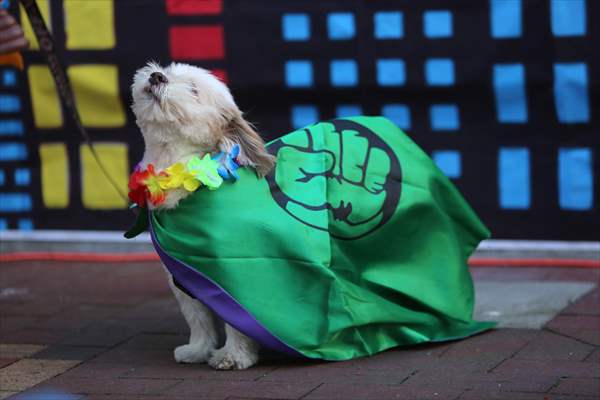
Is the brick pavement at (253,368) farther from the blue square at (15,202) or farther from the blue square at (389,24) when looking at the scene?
the blue square at (389,24)

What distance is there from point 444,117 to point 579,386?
292 cm

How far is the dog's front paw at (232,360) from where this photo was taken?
4879 millimetres

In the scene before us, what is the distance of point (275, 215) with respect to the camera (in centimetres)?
487

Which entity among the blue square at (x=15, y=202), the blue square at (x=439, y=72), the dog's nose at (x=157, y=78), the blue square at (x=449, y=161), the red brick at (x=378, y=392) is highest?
the dog's nose at (x=157, y=78)

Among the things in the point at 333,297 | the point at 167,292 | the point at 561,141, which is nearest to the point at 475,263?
the point at 561,141

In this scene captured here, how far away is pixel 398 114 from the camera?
712 centimetres

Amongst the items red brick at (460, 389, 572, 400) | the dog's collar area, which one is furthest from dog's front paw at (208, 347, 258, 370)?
red brick at (460, 389, 572, 400)

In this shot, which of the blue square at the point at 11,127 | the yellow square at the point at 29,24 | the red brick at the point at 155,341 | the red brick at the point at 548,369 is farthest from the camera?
the blue square at the point at 11,127

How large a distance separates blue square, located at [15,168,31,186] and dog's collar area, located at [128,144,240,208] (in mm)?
3065

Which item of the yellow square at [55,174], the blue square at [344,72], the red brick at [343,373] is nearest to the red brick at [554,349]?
the red brick at [343,373]

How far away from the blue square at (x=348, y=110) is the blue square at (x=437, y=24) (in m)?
0.64

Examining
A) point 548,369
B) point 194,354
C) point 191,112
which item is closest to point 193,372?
point 194,354

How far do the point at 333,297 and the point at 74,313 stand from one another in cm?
197

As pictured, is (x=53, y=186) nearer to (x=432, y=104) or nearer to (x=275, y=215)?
(x=432, y=104)
